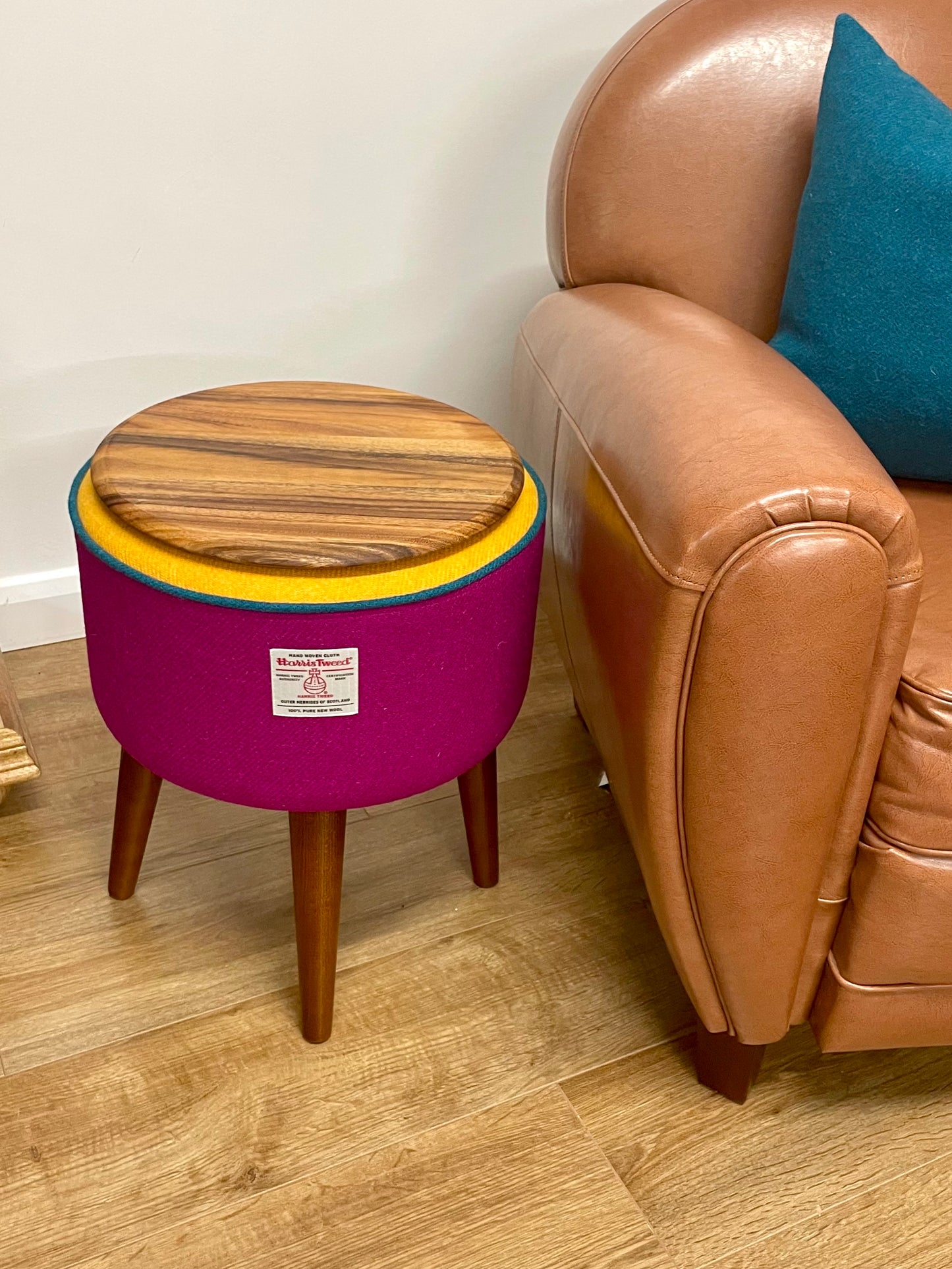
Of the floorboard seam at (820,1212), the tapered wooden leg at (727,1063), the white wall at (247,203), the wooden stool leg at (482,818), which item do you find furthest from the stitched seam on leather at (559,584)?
the white wall at (247,203)

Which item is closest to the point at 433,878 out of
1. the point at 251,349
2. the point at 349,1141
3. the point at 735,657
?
the point at 349,1141

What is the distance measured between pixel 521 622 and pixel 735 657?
0.86 ft

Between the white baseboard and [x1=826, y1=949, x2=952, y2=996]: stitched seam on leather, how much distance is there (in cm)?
117

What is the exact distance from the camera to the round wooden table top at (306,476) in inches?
36.3

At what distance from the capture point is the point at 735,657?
2.77 feet

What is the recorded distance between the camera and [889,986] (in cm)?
100

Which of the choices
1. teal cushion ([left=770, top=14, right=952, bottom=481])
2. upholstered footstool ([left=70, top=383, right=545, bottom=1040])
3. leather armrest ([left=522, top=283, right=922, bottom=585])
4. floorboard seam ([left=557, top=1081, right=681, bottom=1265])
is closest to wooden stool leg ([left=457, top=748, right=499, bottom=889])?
upholstered footstool ([left=70, top=383, right=545, bottom=1040])

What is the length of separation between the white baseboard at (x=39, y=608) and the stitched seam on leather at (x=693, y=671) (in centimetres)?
106

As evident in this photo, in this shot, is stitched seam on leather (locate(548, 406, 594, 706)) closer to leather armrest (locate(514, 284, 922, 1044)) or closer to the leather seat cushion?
leather armrest (locate(514, 284, 922, 1044))

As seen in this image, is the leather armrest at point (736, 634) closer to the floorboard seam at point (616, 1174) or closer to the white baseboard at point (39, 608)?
the floorboard seam at point (616, 1174)

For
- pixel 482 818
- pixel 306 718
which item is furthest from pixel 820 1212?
pixel 306 718

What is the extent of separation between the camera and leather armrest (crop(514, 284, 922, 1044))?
0.83 metres

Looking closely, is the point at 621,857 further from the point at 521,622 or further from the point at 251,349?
the point at 251,349

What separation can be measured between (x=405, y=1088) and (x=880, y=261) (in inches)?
35.4
